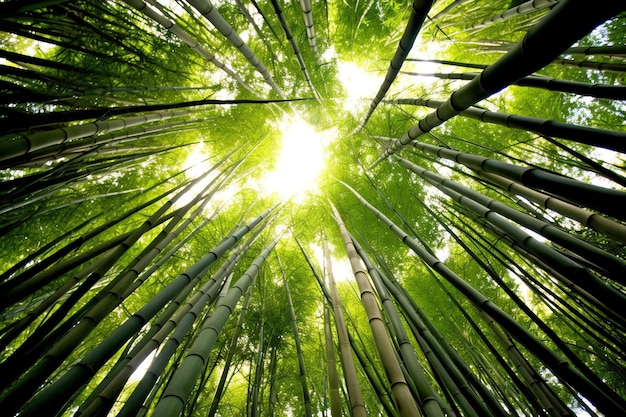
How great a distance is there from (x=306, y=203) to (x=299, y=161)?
2.28ft

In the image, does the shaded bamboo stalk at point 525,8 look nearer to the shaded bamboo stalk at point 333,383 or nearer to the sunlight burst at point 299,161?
the sunlight burst at point 299,161

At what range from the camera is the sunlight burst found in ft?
11.9

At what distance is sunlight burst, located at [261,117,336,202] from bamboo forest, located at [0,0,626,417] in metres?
0.03

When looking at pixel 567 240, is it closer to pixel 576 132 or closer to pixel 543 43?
pixel 576 132

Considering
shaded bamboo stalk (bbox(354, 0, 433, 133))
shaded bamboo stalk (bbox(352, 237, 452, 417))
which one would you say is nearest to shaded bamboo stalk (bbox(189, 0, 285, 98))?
shaded bamboo stalk (bbox(354, 0, 433, 133))

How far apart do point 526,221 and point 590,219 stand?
→ 0.81ft

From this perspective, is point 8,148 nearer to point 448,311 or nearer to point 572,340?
point 448,311

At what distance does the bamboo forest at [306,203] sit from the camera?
84 cm

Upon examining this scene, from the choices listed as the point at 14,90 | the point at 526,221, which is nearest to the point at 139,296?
the point at 14,90

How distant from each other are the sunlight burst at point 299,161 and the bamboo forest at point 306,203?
0.03 m

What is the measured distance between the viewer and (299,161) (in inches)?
148

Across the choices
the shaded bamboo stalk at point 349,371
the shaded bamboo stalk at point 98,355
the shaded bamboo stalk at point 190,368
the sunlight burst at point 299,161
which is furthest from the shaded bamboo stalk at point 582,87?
the sunlight burst at point 299,161

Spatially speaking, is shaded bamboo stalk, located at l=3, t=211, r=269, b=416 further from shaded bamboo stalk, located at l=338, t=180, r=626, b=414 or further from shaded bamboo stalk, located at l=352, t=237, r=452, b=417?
shaded bamboo stalk, located at l=338, t=180, r=626, b=414

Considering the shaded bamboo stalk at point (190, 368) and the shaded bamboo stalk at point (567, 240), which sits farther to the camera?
the shaded bamboo stalk at point (567, 240)
